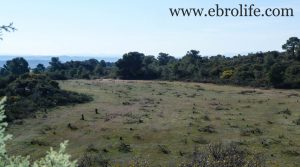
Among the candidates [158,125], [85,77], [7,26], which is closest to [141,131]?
[158,125]

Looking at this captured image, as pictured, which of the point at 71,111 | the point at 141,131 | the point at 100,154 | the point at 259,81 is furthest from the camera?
the point at 259,81

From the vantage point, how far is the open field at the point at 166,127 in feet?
110

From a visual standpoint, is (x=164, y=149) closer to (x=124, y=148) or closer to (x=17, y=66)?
(x=124, y=148)

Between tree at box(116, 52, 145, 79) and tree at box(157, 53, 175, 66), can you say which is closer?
tree at box(116, 52, 145, 79)

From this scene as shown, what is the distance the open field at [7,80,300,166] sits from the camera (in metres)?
33.4

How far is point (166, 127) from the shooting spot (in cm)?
4234

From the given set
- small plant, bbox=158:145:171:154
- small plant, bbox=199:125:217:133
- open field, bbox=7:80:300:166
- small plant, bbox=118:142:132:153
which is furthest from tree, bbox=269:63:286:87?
small plant, bbox=118:142:132:153

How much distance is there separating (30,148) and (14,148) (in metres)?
1.22

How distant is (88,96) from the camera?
6462 centimetres

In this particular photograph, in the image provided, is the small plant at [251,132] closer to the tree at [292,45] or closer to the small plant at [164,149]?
the small plant at [164,149]

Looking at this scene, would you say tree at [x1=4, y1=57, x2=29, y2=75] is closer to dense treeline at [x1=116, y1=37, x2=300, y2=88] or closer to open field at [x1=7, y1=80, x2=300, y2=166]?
dense treeline at [x1=116, y1=37, x2=300, y2=88]

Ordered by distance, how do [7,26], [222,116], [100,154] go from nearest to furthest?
[7,26] → [100,154] → [222,116]

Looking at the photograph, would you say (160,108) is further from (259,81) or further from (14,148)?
(259,81)

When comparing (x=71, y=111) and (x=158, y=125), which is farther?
(x=71, y=111)
